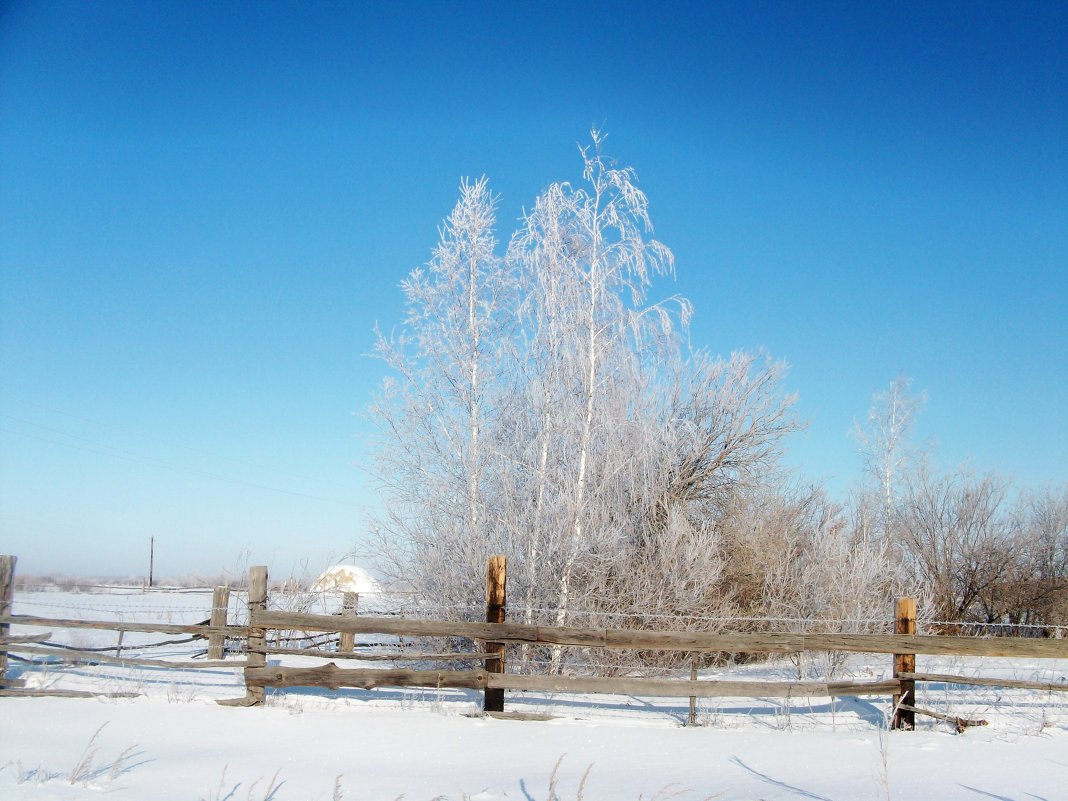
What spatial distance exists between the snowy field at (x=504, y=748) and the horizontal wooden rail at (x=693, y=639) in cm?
77

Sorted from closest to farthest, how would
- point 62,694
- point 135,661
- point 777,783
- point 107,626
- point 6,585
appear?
point 777,783 < point 62,694 < point 135,661 < point 107,626 < point 6,585

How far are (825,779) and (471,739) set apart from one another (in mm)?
2962

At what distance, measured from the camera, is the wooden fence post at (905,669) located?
26.1 ft

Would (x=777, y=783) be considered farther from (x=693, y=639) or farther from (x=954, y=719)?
(x=954, y=719)

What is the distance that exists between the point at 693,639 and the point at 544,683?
5.17 ft

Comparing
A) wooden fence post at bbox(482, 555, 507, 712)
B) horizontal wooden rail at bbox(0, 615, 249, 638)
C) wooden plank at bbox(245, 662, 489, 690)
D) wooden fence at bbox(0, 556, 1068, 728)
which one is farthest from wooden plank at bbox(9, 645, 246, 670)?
wooden fence post at bbox(482, 555, 507, 712)

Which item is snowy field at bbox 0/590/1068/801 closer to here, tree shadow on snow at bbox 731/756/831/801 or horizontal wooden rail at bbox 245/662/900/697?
tree shadow on snow at bbox 731/756/831/801

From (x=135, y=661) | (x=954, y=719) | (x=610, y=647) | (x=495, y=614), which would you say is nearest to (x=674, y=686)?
(x=610, y=647)

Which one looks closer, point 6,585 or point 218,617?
point 6,585

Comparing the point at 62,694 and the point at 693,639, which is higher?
the point at 693,639

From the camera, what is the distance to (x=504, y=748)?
262 inches

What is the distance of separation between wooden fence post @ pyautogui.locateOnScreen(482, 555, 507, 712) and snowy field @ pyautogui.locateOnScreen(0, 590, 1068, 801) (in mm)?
299

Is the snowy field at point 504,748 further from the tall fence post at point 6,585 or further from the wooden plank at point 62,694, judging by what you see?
the tall fence post at point 6,585

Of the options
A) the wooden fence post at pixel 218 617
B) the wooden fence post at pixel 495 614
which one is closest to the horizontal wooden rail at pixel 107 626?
the wooden fence post at pixel 495 614
